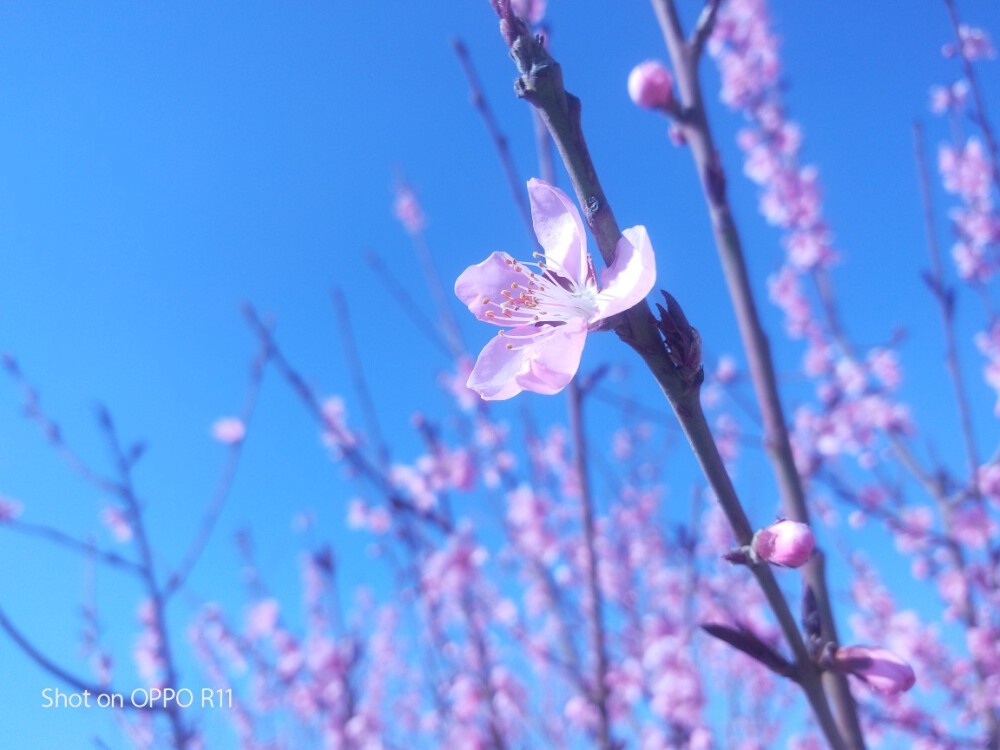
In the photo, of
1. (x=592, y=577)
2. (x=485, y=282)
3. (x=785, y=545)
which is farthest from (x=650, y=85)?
(x=592, y=577)

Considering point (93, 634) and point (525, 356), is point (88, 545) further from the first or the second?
point (525, 356)

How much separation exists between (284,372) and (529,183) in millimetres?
2352

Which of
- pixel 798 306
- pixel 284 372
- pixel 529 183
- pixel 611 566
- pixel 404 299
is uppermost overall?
pixel 798 306

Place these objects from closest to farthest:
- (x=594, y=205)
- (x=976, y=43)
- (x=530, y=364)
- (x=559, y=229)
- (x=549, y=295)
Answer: (x=594, y=205), (x=530, y=364), (x=559, y=229), (x=549, y=295), (x=976, y=43)

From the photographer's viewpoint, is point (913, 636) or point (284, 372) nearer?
point (284, 372)

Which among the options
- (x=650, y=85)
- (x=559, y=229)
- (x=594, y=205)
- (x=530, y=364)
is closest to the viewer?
(x=594, y=205)

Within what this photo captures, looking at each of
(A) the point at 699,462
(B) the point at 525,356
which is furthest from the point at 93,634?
(A) the point at 699,462

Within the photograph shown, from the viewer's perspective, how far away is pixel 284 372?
3.08m

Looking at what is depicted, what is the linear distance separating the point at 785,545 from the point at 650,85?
112 centimetres

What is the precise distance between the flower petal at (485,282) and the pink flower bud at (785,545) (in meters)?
0.54

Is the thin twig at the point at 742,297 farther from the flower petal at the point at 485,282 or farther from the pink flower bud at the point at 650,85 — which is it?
the flower petal at the point at 485,282

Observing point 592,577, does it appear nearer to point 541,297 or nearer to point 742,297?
point 742,297

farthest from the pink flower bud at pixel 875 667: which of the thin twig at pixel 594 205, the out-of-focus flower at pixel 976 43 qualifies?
the out-of-focus flower at pixel 976 43

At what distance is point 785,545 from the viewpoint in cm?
84
